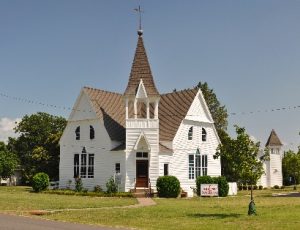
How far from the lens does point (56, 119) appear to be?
3031 inches

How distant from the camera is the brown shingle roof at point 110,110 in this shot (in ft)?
152

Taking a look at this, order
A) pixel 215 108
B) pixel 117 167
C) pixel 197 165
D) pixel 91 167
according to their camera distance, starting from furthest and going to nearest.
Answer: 1. pixel 215 108
2. pixel 197 165
3. pixel 91 167
4. pixel 117 167

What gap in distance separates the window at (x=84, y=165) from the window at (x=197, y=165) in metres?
9.38

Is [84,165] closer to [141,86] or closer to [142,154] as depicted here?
[142,154]

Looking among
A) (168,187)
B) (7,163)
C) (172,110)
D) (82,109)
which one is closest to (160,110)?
(172,110)

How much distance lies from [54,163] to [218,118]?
23.3 m

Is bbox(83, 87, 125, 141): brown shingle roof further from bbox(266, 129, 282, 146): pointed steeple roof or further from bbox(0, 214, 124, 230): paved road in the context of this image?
bbox(266, 129, 282, 146): pointed steeple roof

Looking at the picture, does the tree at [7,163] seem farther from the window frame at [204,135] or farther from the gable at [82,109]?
the window frame at [204,135]

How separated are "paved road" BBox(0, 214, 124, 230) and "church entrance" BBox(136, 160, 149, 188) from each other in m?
23.4

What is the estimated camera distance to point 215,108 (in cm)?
6862

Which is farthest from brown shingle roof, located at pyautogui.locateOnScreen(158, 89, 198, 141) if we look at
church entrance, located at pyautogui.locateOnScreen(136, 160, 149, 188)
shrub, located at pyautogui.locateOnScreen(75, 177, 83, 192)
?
shrub, located at pyautogui.locateOnScreen(75, 177, 83, 192)

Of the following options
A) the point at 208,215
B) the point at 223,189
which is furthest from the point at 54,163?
the point at 208,215

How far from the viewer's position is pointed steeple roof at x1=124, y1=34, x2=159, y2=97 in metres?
43.8

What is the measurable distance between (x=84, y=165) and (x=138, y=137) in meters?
7.60
